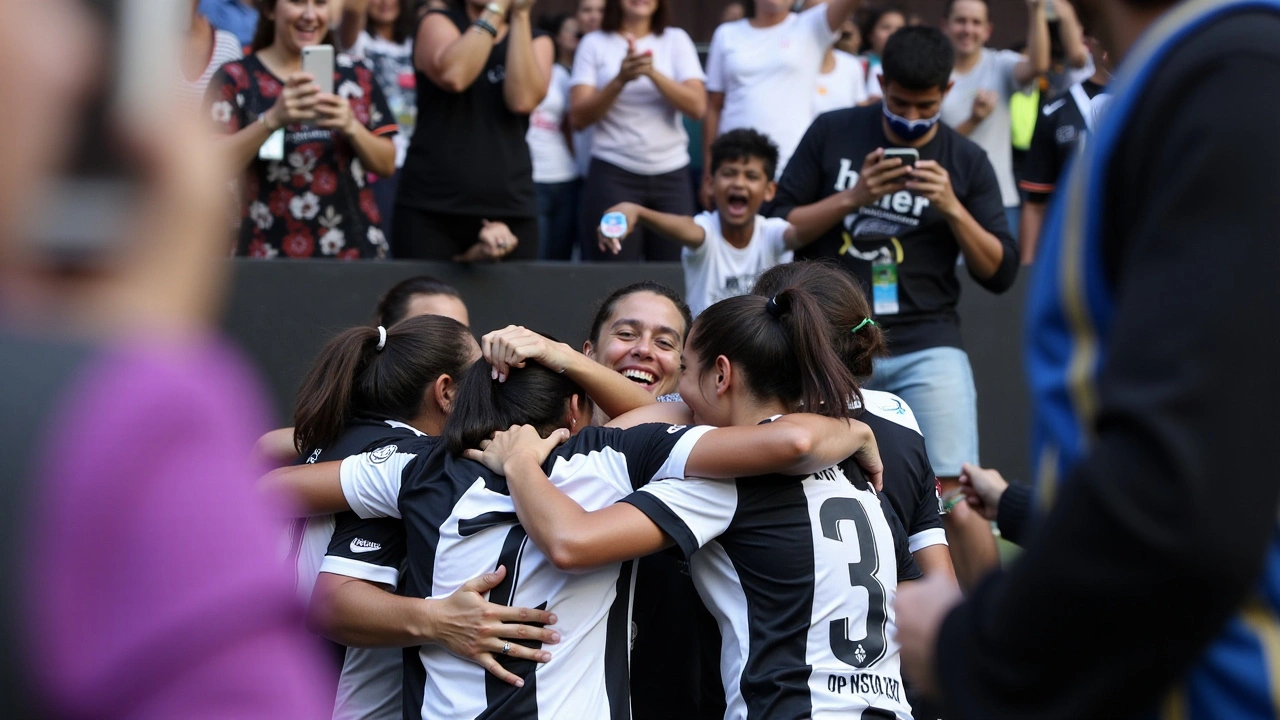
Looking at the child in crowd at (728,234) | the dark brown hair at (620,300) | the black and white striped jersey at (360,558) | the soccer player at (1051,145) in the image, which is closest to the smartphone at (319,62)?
the child in crowd at (728,234)

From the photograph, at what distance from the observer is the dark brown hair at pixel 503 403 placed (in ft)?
10.2

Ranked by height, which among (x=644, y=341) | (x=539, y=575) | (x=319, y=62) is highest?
(x=319, y=62)

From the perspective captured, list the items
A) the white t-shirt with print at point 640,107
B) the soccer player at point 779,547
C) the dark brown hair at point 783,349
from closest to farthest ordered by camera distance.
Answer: the soccer player at point 779,547, the dark brown hair at point 783,349, the white t-shirt with print at point 640,107

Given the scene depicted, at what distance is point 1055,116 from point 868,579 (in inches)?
176

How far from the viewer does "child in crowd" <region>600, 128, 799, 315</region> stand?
5.41m

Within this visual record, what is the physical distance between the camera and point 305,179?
210 inches

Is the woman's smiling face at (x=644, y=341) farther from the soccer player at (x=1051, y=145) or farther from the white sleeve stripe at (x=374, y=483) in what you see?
the soccer player at (x=1051, y=145)

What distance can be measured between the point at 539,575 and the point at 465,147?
3.05 metres

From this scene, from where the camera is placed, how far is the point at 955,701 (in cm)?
124

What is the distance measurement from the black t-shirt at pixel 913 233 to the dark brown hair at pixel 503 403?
2128 millimetres

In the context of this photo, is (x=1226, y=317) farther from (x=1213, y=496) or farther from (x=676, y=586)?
(x=676, y=586)

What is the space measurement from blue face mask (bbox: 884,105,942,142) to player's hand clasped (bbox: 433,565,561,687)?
2838 mm

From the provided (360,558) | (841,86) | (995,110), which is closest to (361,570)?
(360,558)

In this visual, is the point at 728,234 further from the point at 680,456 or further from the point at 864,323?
the point at 680,456
